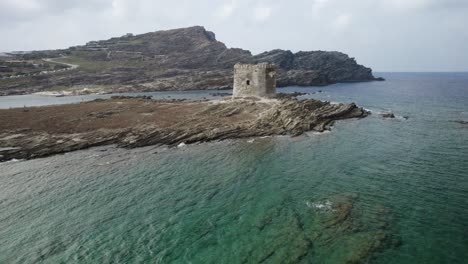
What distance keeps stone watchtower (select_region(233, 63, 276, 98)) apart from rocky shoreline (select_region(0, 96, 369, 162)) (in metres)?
3.15

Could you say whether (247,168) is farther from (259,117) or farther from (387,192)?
(259,117)

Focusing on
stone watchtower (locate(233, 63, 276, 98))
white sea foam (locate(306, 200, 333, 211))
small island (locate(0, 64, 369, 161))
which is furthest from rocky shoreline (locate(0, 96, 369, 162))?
white sea foam (locate(306, 200, 333, 211))

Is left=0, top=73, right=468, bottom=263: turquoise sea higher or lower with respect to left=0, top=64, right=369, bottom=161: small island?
lower

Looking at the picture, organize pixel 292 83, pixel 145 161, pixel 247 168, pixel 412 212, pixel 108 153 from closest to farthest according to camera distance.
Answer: pixel 412 212
pixel 247 168
pixel 145 161
pixel 108 153
pixel 292 83

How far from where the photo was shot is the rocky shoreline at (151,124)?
47.1m

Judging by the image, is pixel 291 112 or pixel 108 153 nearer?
pixel 108 153

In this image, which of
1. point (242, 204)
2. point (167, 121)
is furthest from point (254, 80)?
point (242, 204)

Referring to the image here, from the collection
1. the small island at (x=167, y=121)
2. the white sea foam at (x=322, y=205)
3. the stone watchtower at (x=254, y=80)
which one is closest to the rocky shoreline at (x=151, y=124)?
the small island at (x=167, y=121)

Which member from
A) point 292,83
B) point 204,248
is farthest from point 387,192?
point 292,83

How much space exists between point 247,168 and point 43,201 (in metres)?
19.5

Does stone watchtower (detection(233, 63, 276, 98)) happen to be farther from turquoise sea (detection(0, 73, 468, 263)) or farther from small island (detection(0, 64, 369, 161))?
turquoise sea (detection(0, 73, 468, 263))

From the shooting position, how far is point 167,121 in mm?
57219

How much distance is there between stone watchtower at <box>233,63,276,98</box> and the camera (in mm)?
73562

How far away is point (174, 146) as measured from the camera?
153 feet
